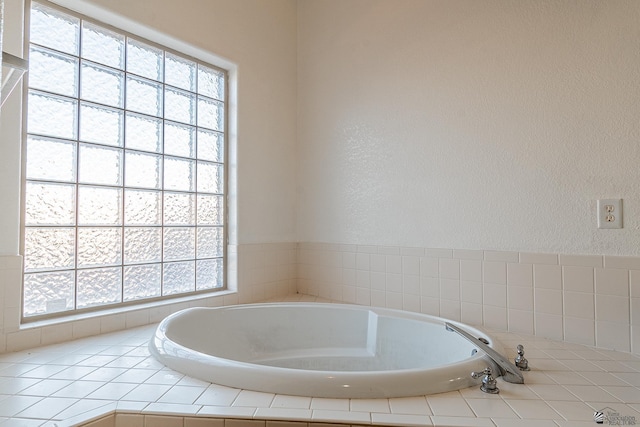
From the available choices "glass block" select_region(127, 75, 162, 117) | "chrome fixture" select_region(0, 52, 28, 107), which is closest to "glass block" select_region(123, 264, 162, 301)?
"glass block" select_region(127, 75, 162, 117)

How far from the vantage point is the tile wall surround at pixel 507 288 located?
144cm

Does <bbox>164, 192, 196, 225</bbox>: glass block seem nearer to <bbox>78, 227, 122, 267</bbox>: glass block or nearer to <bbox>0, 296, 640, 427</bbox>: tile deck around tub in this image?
<bbox>78, 227, 122, 267</bbox>: glass block

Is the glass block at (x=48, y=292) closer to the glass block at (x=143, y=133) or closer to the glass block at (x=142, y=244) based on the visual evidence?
the glass block at (x=142, y=244)

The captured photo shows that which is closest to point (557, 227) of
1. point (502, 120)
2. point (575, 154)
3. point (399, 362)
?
point (575, 154)

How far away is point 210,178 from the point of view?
2150mm

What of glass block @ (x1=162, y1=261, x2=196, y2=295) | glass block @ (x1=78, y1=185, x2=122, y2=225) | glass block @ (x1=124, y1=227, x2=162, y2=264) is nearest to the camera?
glass block @ (x1=78, y1=185, x2=122, y2=225)

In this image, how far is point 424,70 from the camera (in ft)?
6.43

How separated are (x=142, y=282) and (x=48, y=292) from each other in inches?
15.4

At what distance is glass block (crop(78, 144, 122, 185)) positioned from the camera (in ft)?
5.34

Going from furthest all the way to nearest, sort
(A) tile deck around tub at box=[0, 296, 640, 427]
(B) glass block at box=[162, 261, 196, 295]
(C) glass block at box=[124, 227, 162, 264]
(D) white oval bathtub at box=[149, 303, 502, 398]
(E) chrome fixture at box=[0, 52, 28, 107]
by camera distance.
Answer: (B) glass block at box=[162, 261, 196, 295], (C) glass block at box=[124, 227, 162, 264], (D) white oval bathtub at box=[149, 303, 502, 398], (A) tile deck around tub at box=[0, 296, 640, 427], (E) chrome fixture at box=[0, 52, 28, 107]

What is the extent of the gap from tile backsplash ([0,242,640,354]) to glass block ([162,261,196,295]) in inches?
4.3

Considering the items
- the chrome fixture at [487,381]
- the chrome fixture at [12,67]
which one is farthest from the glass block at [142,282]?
the chrome fixture at [487,381]

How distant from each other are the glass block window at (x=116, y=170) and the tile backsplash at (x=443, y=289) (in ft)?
0.37

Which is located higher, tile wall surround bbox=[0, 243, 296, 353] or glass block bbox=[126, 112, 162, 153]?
glass block bbox=[126, 112, 162, 153]
